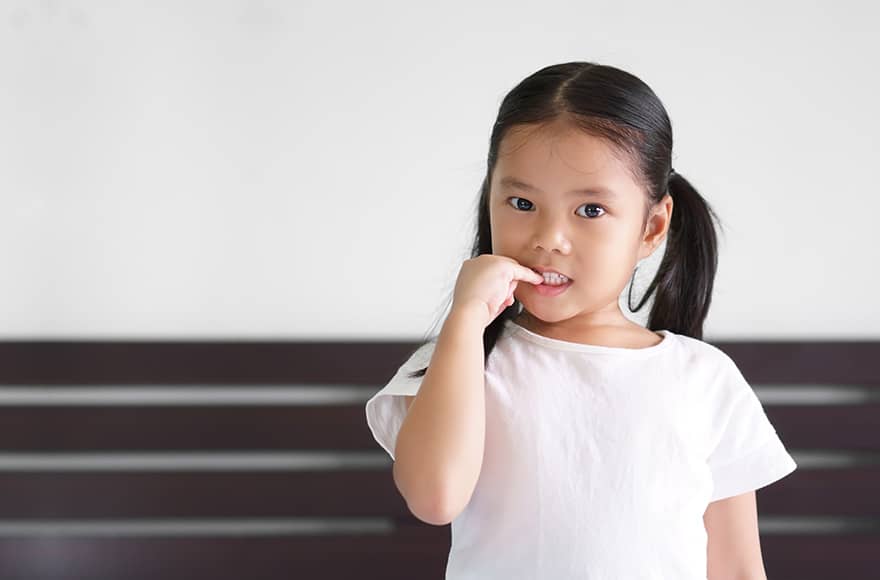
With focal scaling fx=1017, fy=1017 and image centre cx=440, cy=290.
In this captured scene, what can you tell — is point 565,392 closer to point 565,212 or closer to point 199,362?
point 565,212

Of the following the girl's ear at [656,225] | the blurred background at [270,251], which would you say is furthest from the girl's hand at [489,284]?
the blurred background at [270,251]

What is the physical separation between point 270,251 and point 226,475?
44cm

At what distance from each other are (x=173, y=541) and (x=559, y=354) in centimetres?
130

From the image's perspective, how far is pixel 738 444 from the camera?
3.04 feet

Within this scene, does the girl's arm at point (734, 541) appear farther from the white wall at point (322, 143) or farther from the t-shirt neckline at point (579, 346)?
the white wall at point (322, 143)

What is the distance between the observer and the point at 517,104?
34.2 inches

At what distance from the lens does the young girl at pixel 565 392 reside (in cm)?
81

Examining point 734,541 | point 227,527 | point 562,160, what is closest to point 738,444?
point 734,541

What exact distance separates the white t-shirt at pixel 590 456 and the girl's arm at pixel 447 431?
0.05 m

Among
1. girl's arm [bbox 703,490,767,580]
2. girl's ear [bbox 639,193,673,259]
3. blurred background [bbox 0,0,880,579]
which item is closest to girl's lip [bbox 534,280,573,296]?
girl's ear [bbox 639,193,673,259]

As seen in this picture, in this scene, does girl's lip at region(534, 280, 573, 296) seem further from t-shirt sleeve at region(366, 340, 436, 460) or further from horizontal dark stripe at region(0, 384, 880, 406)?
horizontal dark stripe at region(0, 384, 880, 406)

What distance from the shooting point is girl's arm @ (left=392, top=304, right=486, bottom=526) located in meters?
0.78

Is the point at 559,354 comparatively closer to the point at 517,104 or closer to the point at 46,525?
the point at 517,104

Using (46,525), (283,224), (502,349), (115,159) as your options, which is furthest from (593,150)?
(46,525)
